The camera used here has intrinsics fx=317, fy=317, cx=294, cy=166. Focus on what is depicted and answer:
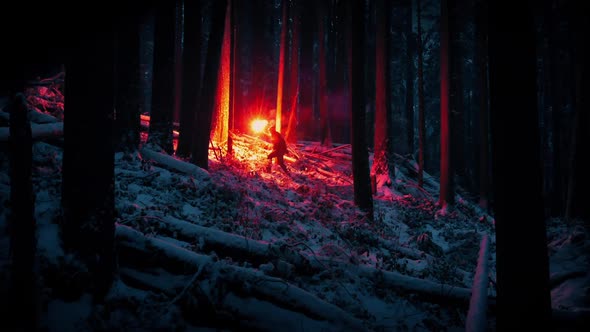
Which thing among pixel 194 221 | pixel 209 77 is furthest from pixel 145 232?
pixel 209 77

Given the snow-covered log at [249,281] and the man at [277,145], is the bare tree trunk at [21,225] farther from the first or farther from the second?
the man at [277,145]

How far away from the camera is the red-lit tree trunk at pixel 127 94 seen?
29.4ft

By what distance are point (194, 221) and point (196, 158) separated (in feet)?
13.5

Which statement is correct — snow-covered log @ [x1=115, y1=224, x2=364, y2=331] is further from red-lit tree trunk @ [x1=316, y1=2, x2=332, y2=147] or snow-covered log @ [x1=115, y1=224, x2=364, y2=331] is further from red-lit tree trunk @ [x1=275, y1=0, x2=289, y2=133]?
red-lit tree trunk @ [x1=316, y1=2, x2=332, y2=147]

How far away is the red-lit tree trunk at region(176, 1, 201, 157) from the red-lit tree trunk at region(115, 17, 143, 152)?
155 centimetres

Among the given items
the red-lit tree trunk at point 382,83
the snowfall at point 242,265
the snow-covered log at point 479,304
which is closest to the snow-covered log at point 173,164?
the snowfall at point 242,265

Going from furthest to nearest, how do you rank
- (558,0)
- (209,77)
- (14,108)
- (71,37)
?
(558,0) → (209,77) → (14,108) → (71,37)

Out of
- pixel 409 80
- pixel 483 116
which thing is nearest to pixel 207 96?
pixel 483 116

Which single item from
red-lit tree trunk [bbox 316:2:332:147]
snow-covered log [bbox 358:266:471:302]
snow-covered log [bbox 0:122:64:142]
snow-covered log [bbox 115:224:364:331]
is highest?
red-lit tree trunk [bbox 316:2:332:147]

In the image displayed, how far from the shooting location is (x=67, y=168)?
13.3 feet

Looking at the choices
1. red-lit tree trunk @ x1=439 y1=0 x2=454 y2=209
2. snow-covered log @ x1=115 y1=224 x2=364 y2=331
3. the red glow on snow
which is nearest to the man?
the red glow on snow

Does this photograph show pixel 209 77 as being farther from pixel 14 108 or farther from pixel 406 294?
pixel 406 294

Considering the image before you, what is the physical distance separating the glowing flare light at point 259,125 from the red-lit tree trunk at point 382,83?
23.0 ft

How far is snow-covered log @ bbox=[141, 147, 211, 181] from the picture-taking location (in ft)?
30.0
